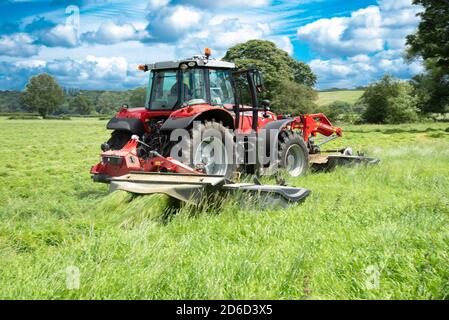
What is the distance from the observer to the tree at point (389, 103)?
40500 mm

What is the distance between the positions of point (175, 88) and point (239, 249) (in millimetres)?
4780

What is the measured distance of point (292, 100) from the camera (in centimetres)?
3816

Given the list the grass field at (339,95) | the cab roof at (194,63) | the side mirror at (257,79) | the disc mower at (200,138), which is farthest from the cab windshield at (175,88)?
the grass field at (339,95)

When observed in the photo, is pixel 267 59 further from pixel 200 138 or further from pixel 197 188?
pixel 197 188

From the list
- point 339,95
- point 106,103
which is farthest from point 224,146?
point 106,103

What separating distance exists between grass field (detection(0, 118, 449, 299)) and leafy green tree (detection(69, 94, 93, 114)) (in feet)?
243

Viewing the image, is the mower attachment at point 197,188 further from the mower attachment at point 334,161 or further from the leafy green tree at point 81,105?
the leafy green tree at point 81,105

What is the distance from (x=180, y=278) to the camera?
329cm

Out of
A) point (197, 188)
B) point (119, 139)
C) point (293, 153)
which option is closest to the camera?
point (197, 188)

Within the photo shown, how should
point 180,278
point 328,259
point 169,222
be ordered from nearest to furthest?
point 180,278
point 328,259
point 169,222

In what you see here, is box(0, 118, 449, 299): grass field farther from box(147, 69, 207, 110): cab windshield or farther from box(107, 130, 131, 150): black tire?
box(147, 69, 207, 110): cab windshield
